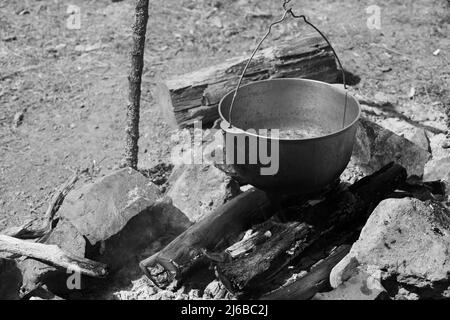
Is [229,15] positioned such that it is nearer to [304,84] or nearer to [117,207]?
[304,84]

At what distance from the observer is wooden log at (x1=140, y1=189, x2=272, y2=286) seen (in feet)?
9.38

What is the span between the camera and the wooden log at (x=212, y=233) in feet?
9.38

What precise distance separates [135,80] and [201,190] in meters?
0.85

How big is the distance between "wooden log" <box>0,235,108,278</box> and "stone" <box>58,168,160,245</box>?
17cm

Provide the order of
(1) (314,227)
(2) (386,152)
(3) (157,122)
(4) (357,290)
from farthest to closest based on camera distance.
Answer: (3) (157,122) < (2) (386,152) < (1) (314,227) < (4) (357,290)

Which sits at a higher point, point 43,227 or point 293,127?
point 293,127

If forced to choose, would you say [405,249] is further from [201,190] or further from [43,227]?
[43,227]

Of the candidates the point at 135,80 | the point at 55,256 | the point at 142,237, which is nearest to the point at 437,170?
the point at 142,237

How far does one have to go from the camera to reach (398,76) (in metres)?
4.79

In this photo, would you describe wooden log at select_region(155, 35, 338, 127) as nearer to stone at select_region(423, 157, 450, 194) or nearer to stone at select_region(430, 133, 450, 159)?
stone at select_region(430, 133, 450, 159)

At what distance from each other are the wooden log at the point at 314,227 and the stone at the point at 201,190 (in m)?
0.46

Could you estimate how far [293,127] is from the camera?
3.50 m

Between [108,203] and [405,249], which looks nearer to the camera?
[405,249]

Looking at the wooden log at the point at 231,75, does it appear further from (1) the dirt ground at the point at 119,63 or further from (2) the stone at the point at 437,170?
(2) the stone at the point at 437,170
